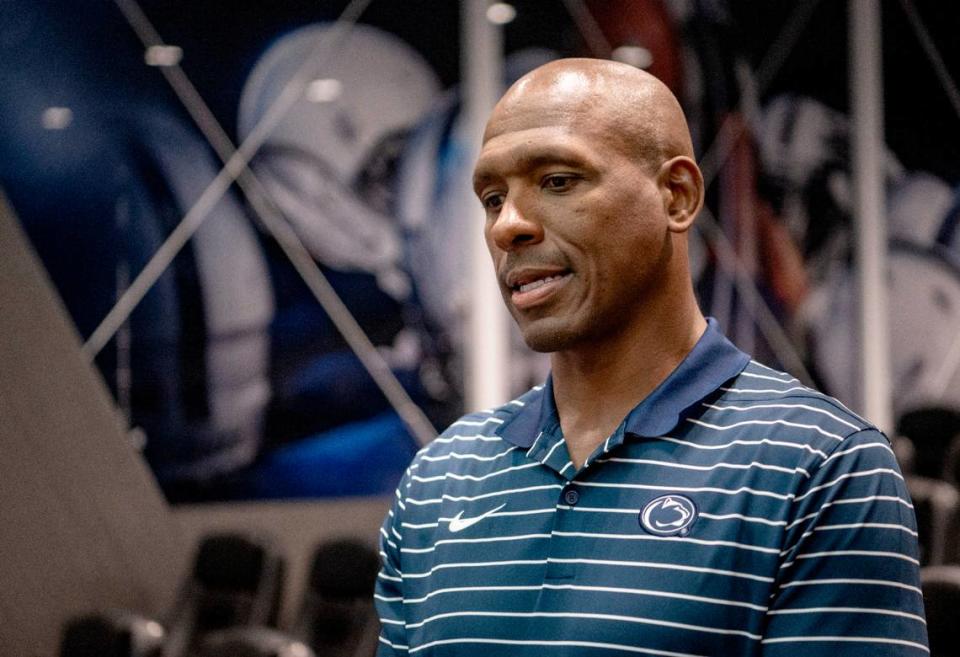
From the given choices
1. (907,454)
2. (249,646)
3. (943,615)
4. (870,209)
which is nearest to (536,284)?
(943,615)

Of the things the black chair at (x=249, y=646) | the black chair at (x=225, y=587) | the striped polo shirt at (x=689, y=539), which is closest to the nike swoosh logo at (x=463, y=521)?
the striped polo shirt at (x=689, y=539)

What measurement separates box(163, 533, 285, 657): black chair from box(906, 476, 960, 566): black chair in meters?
2.48

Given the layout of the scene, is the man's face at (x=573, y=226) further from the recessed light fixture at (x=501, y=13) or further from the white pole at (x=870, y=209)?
the white pole at (x=870, y=209)

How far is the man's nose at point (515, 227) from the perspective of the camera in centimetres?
118

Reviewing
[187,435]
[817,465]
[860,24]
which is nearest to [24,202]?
[187,435]

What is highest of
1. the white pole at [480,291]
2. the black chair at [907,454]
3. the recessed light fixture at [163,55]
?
the recessed light fixture at [163,55]

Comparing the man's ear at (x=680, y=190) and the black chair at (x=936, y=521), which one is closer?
the man's ear at (x=680, y=190)

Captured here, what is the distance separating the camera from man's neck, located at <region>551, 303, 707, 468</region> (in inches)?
47.9

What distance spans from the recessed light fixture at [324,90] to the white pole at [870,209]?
9.68ft

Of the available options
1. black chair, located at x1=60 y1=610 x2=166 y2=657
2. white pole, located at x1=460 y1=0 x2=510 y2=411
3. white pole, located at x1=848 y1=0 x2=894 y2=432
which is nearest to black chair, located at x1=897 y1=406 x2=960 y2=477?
white pole, located at x1=848 y1=0 x2=894 y2=432

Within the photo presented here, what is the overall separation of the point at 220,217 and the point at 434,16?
1448 millimetres

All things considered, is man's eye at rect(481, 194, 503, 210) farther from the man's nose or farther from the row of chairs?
the row of chairs

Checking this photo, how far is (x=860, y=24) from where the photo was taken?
20.7 ft

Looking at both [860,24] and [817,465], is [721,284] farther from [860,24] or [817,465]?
[817,465]
